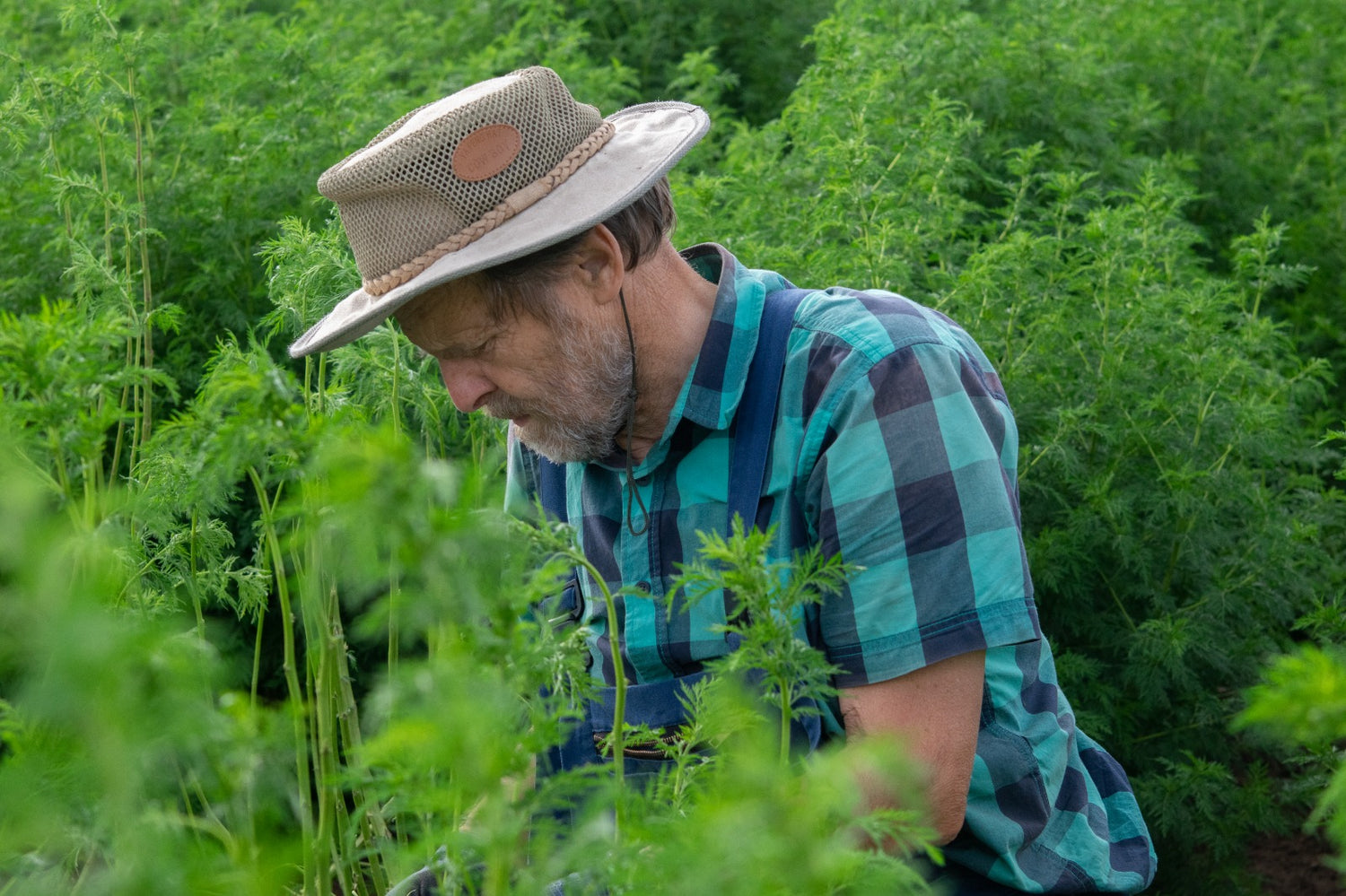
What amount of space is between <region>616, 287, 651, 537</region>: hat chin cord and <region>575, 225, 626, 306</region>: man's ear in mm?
21

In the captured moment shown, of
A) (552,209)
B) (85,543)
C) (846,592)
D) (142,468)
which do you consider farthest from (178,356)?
(85,543)

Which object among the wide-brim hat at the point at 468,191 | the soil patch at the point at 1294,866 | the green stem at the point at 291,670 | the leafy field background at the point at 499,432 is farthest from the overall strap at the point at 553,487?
the soil patch at the point at 1294,866

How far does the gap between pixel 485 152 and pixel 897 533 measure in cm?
75

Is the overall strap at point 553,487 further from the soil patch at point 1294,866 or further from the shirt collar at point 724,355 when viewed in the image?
the soil patch at point 1294,866

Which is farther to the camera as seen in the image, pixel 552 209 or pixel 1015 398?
pixel 1015 398

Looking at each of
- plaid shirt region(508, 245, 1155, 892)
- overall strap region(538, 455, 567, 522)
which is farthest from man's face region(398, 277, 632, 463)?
overall strap region(538, 455, 567, 522)

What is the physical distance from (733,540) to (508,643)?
269 mm

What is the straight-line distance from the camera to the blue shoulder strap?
2006 mm

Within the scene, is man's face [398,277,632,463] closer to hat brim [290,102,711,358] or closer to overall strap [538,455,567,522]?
hat brim [290,102,711,358]

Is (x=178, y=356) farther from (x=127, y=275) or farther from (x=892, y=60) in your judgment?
(x=892, y=60)

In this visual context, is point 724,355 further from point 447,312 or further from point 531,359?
point 447,312

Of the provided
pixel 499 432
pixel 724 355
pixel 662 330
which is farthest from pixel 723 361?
pixel 499 432

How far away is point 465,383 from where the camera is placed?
2000 millimetres

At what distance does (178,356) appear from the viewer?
3.29 meters
